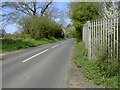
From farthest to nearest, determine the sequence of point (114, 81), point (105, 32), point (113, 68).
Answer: point (105, 32), point (113, 68), point (114, 81)

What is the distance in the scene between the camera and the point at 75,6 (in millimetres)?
29422

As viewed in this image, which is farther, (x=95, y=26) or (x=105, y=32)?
(x=95, y=26)

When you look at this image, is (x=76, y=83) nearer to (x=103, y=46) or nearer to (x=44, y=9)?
(x=103, y=46)

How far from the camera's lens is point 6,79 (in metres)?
9.55

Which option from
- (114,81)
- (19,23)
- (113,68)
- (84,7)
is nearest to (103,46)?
(113,68)

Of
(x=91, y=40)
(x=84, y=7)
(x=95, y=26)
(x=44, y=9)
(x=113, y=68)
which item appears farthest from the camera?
(x=44, y=9)

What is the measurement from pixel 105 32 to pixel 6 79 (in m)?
4.51

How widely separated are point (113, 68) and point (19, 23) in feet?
132

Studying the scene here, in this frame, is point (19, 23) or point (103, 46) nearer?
point (103, 46)

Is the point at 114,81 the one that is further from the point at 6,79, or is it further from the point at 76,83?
the point at 6,79

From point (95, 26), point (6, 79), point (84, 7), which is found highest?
point (84, 7)

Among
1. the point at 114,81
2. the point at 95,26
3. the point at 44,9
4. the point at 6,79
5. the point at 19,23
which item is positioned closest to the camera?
the point at 114,81

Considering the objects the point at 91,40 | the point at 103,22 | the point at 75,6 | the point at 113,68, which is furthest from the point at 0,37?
the point at 113,68

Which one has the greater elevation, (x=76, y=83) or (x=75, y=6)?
(x=75, y=6)
